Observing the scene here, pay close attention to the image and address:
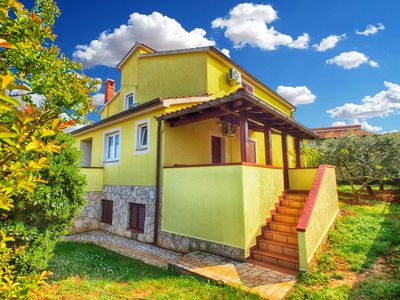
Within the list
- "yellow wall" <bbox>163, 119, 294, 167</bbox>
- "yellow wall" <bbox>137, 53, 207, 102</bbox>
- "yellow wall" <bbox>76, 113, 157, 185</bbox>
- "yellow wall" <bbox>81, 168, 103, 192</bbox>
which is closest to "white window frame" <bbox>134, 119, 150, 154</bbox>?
"yellow wall" <bbox>76, 113, 157, 185</bbox>

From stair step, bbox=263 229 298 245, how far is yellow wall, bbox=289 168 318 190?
3.53 meters

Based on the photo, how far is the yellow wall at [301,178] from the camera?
9.47 m

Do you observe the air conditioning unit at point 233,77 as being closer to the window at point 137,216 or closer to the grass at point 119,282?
the window at point 137,216

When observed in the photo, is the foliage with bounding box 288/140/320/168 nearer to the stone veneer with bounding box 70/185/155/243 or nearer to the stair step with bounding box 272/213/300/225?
the stair step with bounding box 272/213/300/225

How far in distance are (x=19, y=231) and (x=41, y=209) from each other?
2.11 feet

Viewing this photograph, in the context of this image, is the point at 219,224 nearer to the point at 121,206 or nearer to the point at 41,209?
the point at 41,209

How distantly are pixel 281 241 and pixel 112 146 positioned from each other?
10244 millimetres

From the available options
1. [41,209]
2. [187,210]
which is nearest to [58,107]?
[41,209]

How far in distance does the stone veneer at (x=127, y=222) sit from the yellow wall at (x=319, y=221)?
1719 millimetres

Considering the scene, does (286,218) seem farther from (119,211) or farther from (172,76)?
(172,76)

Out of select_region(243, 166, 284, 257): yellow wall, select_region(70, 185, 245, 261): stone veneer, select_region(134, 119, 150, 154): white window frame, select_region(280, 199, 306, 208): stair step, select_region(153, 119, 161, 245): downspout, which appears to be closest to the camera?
select_region(243, 166, 284, 257): yellow wall

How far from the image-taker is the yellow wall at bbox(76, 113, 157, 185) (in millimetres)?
Result: 9648

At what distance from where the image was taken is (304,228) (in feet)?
17.9

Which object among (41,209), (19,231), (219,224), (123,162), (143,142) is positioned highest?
(143,142)
